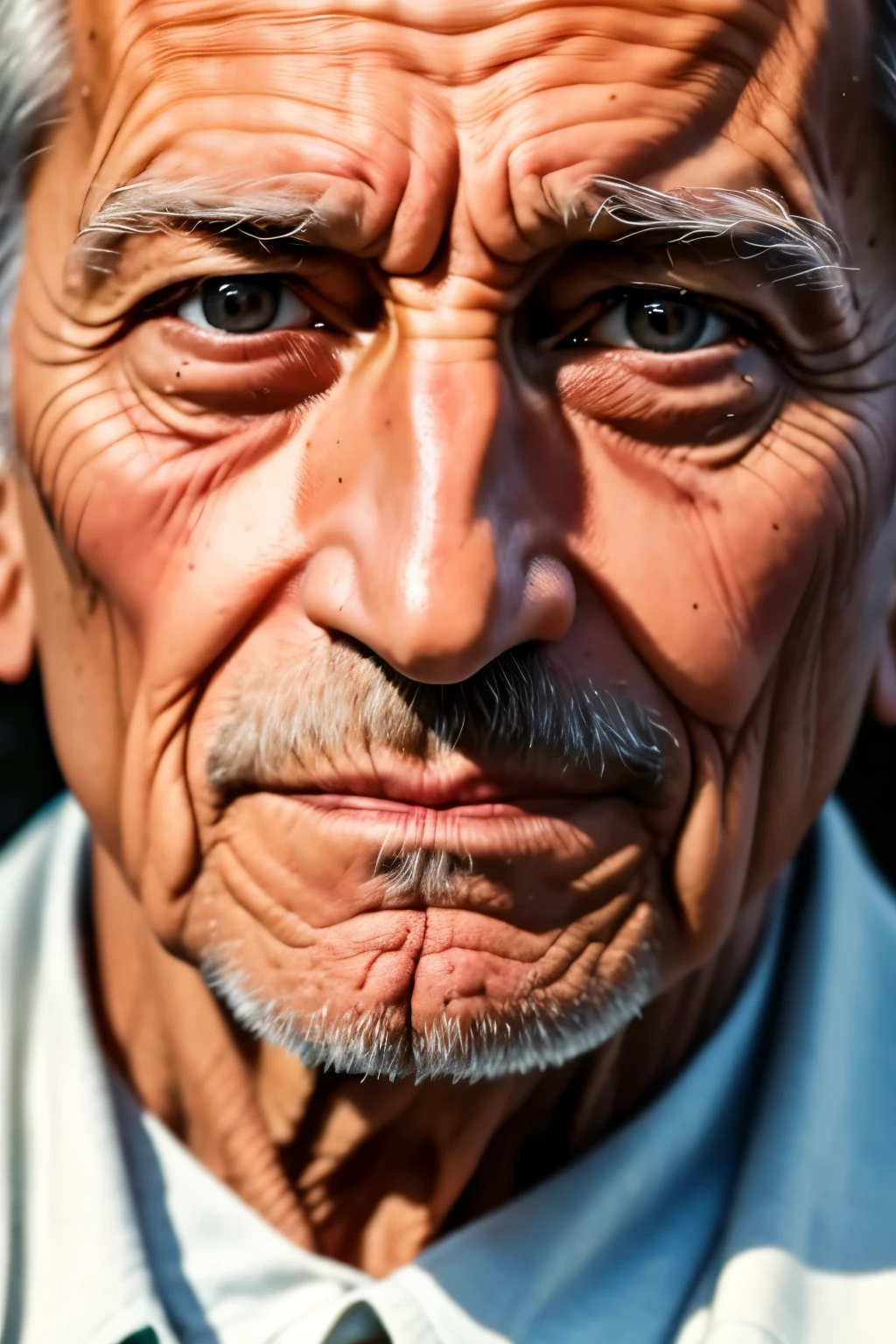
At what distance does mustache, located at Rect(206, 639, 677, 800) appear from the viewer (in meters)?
1.52

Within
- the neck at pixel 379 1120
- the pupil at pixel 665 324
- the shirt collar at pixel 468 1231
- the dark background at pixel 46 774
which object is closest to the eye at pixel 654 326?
the pupil at pixel 665 324

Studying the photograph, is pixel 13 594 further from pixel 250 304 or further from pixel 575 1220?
pixel 575 1220

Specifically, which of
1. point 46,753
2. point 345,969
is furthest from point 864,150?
point 46,753

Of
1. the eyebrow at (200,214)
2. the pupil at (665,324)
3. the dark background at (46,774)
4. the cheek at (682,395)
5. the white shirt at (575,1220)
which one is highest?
the eyebrow at (200,214)

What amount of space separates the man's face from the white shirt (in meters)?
0.34

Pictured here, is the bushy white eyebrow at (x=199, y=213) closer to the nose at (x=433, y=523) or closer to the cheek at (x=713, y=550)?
the nose at (x=433, y=523)

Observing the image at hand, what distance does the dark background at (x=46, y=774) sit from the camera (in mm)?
3363

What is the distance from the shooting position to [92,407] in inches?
68.5

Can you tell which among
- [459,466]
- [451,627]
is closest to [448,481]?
[459,466]

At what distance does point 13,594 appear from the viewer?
2047mm

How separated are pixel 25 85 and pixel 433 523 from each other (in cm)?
81

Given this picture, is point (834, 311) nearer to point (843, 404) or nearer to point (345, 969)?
point (843, 404)

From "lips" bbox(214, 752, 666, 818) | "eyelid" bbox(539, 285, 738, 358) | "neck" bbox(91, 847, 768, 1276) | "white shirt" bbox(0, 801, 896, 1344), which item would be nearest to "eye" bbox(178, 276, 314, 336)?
"eyelid" bbox(539, 285, 738, 358)

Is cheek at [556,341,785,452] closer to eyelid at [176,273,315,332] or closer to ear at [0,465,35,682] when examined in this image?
eyelid at [176,273,315,332]
